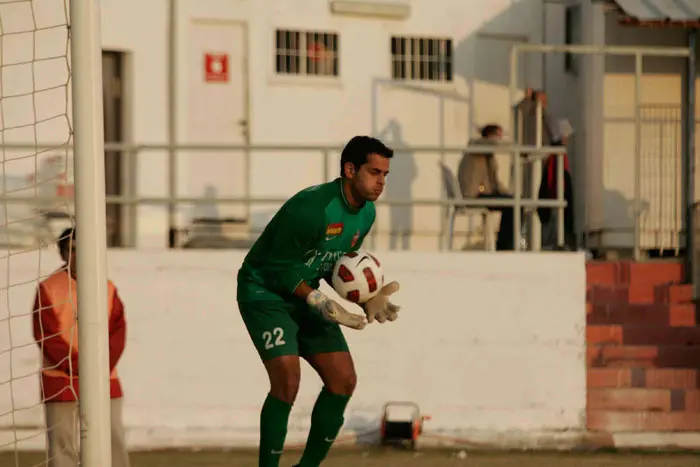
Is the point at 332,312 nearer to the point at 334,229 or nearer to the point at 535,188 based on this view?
the point at 334,229

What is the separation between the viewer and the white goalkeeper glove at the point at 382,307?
8625mm

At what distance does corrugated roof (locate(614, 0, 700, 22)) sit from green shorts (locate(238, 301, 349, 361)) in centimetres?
797

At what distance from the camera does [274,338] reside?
8.59 meters

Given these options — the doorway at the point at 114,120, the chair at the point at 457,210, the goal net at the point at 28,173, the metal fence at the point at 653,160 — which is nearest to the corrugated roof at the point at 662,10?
the metal fence at the point at 653,160

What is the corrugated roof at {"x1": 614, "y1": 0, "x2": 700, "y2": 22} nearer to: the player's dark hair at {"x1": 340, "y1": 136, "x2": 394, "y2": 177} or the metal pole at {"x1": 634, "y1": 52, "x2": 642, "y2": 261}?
the metal pole at {"x1": 634, "y1": 52, "x2": 642, "y2": 261}

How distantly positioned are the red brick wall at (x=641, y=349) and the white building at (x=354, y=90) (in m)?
1.76

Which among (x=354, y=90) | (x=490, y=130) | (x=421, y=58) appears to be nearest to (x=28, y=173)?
(x=354, y=90)

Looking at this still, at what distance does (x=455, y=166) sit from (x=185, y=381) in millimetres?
4996

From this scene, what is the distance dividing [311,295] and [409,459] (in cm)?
465

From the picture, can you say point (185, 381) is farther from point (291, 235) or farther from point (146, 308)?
point (291, 235)

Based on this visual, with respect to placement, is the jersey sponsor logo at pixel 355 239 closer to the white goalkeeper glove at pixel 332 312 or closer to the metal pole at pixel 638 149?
the white goalkeeper glove at pixel 332 312

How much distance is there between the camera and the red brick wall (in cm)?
1410

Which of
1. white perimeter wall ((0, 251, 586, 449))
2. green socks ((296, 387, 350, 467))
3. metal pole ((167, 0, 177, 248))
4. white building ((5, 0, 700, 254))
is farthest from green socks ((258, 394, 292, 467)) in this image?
metal pole ((167, 0, 177, 248))

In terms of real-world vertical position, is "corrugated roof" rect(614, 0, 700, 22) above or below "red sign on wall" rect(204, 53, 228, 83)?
above
